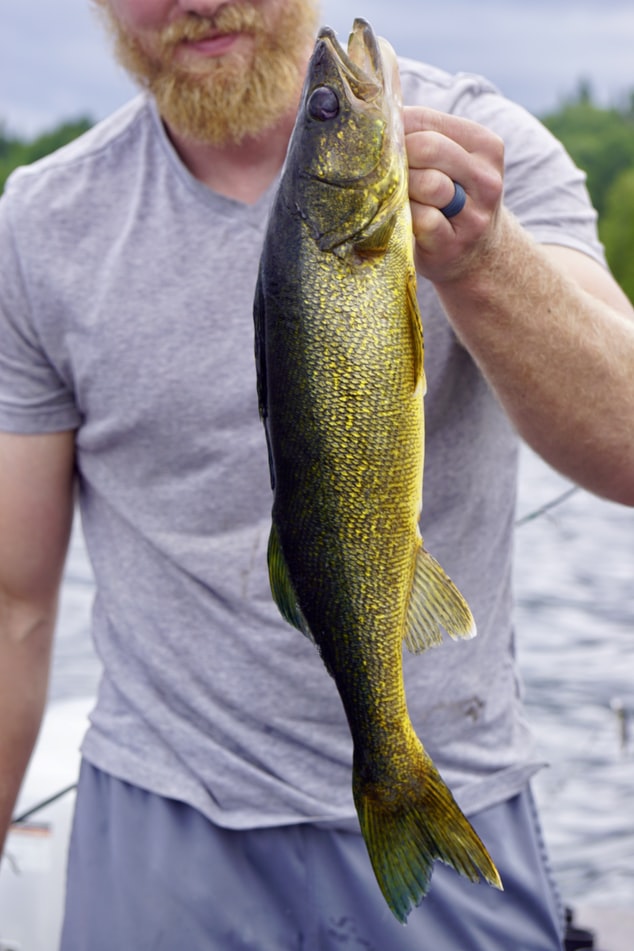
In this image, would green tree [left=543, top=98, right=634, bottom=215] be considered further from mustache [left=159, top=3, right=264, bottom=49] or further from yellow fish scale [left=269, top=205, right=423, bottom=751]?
yellow fish scale [left=269, top=205, right=423, bottom=751]

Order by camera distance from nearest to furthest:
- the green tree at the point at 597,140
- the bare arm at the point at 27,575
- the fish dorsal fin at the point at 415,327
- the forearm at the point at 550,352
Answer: the fish dorsal fin at the point at 415,327 < the forearm at the point at 550,352 < the bare arm at the point at 27,575 < the green tree at the point at 597,140

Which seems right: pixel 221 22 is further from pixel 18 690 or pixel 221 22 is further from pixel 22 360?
pixel 18 690

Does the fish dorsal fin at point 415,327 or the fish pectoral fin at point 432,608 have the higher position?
the fish dorsal fin at point 415,327

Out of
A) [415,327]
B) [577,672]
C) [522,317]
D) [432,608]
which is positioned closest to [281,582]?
[432,608]

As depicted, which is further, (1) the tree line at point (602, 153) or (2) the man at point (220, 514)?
(1) the tree line at point (602, 153)

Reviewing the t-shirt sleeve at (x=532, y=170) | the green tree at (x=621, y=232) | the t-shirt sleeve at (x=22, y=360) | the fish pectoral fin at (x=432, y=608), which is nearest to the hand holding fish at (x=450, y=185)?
the fish pectoral fin at (x=432, y=608)

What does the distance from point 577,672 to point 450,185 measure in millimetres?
10848

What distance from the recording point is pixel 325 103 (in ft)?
6.01

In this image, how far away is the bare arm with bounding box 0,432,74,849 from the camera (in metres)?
2.90

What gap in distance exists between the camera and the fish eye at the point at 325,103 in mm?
1831

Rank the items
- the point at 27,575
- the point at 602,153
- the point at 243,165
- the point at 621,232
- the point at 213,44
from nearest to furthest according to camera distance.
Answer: the point at 213,44 < the point at 243,165 < the point at 27,575 < the point at 621,232 < the point at 602,153

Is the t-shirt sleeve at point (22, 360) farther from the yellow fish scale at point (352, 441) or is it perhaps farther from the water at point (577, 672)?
the water at point (577, 672)

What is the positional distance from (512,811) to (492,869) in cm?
90

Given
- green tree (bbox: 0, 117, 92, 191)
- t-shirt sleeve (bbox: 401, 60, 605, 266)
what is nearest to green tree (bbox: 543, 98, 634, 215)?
green tree (bbox: 0, 117, 92, 191)
